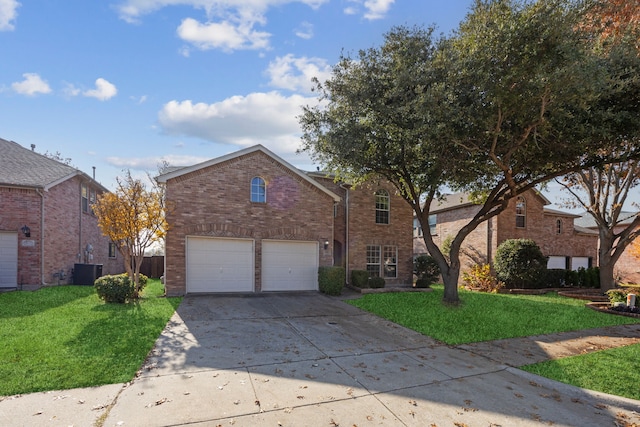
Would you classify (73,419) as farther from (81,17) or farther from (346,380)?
(81,17)

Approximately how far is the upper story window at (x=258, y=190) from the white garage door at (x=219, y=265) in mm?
1795

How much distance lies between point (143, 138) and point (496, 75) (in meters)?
13.9

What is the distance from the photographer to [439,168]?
12281 millimetres

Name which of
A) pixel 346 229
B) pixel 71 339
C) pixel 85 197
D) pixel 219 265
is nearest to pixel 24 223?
pixel 85 197

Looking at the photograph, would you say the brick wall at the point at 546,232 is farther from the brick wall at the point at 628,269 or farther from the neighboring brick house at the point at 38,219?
the neighboring brick house at the point at 38,219

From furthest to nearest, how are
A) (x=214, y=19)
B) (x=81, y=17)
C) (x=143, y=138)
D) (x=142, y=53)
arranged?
(x=143, y=138) < (x=142, y=53) < (x=214, y=19) < (x=81, y=17)

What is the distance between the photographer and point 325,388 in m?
5.26

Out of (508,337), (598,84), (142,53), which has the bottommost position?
(508,337)

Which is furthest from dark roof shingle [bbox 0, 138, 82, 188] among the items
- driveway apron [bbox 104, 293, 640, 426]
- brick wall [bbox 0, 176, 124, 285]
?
driveway apron [bbox 104, 293, 640, 426]

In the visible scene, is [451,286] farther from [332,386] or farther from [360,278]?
[332,386]

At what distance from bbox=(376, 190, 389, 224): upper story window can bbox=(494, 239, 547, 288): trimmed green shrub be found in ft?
21.6

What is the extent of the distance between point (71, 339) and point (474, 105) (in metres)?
11.0

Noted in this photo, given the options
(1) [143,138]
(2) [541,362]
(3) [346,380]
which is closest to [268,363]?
(3) [346,380]

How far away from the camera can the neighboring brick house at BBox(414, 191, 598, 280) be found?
2075cm
